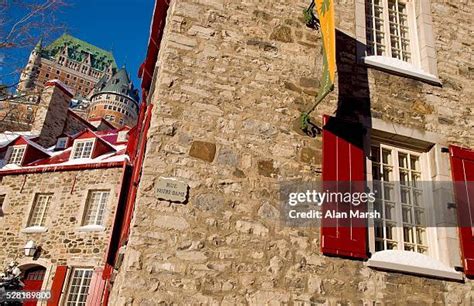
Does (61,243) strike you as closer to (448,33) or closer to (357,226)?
(357,226)

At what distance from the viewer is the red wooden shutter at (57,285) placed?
1285 centimetres

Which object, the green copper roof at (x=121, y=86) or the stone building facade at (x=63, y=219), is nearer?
the stone building facade at (x=63, y=219)

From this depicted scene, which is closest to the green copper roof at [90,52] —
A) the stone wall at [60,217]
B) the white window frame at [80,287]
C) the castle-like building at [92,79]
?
the castle-like building at [92,79]

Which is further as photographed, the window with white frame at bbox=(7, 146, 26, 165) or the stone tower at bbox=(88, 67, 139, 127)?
the stone tower at bbox=(88, 67, 139, 127)

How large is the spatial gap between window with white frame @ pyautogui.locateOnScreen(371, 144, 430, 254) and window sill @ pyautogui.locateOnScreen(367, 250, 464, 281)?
0.47 ft

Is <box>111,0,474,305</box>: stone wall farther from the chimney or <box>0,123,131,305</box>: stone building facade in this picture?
the chimney

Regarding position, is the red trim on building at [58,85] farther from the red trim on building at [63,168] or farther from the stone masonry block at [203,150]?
the stone masonry block at [203,150]

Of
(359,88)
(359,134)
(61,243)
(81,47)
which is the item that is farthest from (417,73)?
(81,47)

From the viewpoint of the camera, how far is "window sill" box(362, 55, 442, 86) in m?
5.75

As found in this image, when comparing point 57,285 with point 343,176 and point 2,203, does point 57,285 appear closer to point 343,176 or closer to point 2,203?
point 2,203

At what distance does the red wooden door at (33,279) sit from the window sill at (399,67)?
1254cm

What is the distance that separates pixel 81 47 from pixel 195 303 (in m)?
109

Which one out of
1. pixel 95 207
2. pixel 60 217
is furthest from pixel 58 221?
pixel 95 207

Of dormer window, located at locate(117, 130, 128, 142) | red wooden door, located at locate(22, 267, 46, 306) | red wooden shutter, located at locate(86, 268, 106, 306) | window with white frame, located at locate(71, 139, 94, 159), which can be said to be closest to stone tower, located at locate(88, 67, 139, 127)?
dormer window, located at locate(117, 130, 128, 142)
